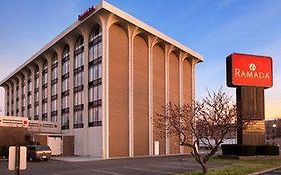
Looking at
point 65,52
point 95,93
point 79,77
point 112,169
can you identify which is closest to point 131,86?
point 95,93

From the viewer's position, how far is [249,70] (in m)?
46.5

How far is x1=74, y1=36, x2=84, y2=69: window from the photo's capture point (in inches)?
2282

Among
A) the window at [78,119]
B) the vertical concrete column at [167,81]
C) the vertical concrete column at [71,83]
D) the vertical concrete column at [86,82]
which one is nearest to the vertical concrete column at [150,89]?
the vertical concrete column at [167,81]

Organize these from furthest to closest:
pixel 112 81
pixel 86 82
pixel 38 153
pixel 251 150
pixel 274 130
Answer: pixel 274 130 < pixel 86 82 < pixel 112 81 < pixel 251 150 < pixel 38 153

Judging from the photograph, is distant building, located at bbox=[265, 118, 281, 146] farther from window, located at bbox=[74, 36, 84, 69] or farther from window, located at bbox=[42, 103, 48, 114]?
window, located at bbox=[74, 36, 84, 69]

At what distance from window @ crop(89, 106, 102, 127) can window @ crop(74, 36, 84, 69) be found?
8.46 metres

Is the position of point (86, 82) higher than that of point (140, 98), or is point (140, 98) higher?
point (86, 82)

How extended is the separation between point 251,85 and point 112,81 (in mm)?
17321

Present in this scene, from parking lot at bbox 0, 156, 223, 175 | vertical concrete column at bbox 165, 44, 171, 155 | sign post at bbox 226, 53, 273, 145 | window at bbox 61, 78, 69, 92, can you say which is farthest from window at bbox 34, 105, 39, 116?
sign post at bbox 226, 53, 273, 145

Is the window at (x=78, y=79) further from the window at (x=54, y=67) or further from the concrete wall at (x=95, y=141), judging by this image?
the window at (x=54, y=67)

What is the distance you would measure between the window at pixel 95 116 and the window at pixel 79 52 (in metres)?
8.46

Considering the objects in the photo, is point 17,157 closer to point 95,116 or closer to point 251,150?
point 251,150

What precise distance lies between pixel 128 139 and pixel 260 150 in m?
17.7

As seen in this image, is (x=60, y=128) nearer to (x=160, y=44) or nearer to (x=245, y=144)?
(x=160, y=44)
